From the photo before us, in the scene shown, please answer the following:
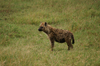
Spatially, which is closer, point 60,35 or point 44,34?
point 60,35

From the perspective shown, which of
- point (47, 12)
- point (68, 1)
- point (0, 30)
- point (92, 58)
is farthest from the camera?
point (68, 1)

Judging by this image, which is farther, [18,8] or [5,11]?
[18,8]

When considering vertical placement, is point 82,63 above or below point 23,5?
below

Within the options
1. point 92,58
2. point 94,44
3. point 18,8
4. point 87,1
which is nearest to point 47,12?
point 18,8

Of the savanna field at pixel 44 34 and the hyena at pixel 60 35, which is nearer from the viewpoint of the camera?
the savanna field at pixel 44 34

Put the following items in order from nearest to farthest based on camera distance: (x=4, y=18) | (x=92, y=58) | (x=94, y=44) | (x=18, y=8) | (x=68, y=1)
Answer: (x=92, y=58), (x=94, y=44), (x=4, y=18), (x=18, y=8), (x=68, y=1)

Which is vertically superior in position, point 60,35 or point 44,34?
point 60,35

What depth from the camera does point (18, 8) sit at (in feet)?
35.1

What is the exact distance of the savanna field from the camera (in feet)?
10.9

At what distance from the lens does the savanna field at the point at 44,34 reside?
3334mm

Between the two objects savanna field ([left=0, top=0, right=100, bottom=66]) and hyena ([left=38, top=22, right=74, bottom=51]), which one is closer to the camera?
savanna field ([left=0, top=0, right=100, bottom=66])

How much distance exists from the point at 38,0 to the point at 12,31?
6.48 m

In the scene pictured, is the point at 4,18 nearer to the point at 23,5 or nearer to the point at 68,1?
the point at 23,5

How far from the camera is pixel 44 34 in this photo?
686cm
